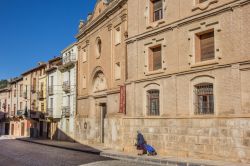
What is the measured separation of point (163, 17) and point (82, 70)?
598 inches

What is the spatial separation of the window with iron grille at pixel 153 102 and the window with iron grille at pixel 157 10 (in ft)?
14.8

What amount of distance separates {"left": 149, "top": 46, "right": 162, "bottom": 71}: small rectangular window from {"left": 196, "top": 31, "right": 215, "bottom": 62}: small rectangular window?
3147mm

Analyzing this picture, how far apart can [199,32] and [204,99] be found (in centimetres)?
343

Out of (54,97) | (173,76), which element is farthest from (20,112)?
(173,76)

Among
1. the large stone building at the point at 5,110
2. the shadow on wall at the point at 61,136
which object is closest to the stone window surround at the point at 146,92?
the shadow on wall at the point at 61,136

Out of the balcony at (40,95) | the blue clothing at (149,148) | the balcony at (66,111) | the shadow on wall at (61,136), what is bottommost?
the shadow on wall at (61,136)

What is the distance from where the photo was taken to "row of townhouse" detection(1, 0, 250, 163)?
15.5 metres

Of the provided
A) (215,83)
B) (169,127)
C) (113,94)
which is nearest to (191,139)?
(169,127)

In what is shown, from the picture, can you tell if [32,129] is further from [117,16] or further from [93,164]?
[93,164]

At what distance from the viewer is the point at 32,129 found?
4941cm

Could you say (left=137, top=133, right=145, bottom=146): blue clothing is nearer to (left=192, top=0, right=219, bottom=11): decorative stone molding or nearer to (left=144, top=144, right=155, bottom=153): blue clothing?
(left=144, top=144, right=155, bottom=153): blue clothing

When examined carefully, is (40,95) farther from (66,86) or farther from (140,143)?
(140,143)

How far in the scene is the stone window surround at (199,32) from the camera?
16.4 m

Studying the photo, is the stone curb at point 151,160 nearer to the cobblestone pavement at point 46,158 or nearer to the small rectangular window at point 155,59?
the cobblestone pavement at point 46,158
